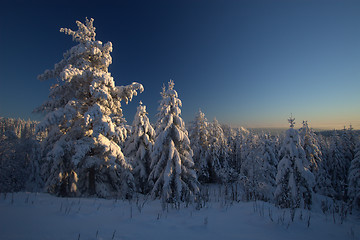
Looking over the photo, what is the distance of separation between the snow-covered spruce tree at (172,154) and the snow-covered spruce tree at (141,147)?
388 cm

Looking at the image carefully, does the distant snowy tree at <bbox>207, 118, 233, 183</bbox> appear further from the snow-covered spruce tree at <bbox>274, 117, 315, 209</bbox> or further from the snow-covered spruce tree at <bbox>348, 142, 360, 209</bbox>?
the snow-covered spruce tree at <bbox>348, 142, 360, 209</bbox>

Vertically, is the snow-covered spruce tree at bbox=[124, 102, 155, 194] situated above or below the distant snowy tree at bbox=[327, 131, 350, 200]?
above

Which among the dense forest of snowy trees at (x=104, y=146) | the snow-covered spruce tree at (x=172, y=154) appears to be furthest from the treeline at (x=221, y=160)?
the snow-covered spruce tree at (x=172, y=154)

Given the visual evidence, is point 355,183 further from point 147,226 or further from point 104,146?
point 104,146

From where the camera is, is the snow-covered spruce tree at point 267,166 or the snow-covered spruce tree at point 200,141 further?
the snow-covered spruce tree at point 200,141

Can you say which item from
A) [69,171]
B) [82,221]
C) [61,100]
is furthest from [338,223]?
[61,100]

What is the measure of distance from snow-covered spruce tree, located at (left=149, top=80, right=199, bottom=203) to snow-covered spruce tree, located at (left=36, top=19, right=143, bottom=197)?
266 centimetres

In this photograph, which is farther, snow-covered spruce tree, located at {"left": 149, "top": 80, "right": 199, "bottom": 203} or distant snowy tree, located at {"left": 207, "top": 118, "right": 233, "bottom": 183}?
distant snowy tree, located at {"left": 207, "top": 118, "right": 233, "bottom": 183}

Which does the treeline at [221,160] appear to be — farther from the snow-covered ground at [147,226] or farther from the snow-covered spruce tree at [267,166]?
the snow-covered ground at [147,226]

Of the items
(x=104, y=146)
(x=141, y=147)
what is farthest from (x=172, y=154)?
(x=141, y=147)

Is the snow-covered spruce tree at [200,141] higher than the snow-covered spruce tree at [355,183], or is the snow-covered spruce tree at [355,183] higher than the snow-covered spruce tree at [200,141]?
the snow-covered spruce tree at [200,141]

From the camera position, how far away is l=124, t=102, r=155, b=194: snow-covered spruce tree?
16.7m

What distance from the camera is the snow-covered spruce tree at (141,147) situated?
16688 mm

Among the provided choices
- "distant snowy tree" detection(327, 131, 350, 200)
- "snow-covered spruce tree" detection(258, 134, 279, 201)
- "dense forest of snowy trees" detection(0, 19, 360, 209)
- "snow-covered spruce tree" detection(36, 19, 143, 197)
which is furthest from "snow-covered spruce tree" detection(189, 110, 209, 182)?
"distant snowy tree" detection(327, 131, 350, 200)
